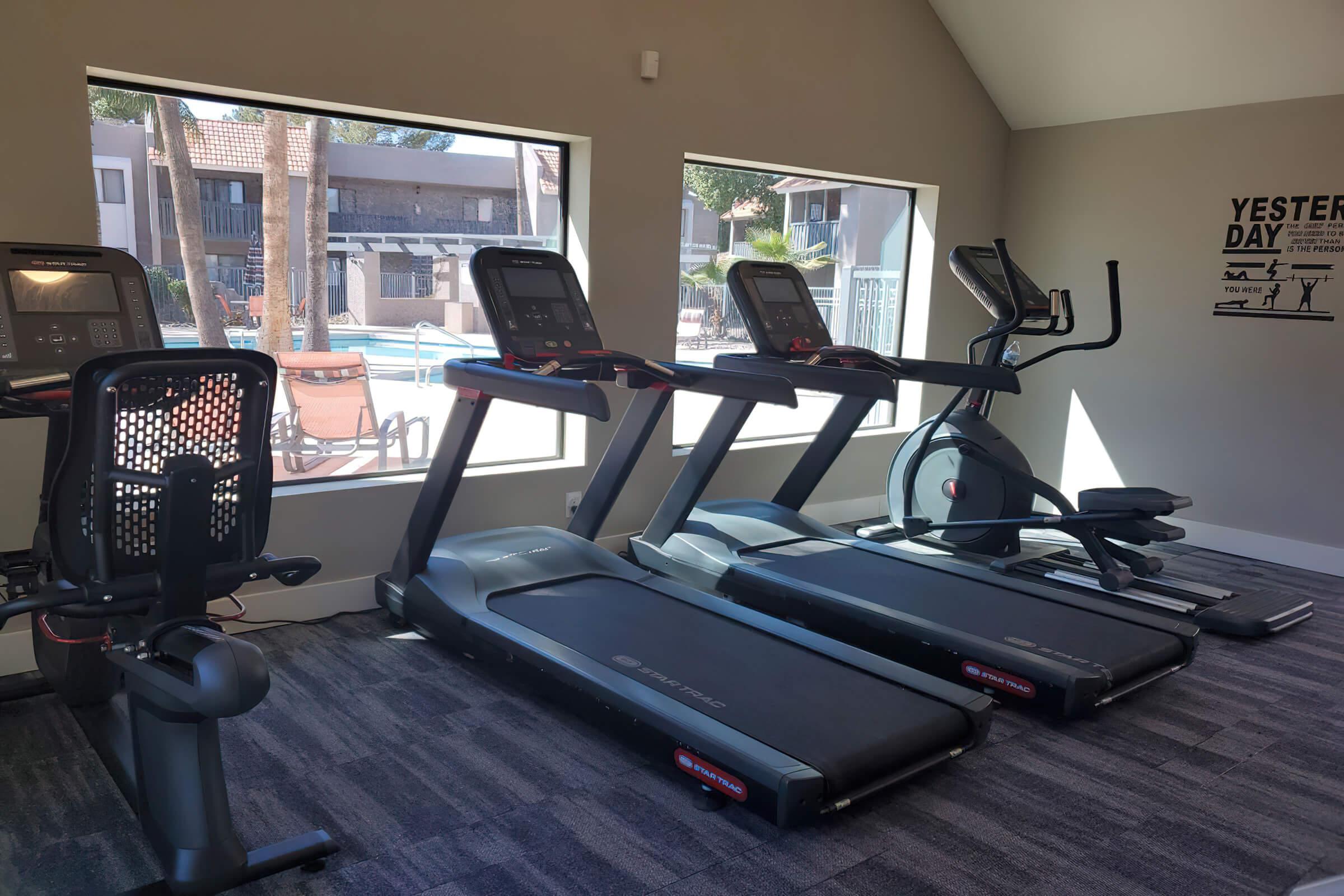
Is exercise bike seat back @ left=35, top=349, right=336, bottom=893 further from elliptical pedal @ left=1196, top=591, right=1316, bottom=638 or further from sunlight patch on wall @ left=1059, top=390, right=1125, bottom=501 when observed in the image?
sunlight patch on wall @ left=1059, top=390, right=1125, bottom=501

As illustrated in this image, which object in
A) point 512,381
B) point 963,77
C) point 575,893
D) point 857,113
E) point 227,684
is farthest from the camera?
point 963,77

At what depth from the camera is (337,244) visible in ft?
13.4

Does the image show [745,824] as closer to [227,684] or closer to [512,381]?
[227,684]

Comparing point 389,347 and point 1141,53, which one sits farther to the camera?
point 1141,53

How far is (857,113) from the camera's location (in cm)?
549

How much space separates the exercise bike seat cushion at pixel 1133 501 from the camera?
4254mm

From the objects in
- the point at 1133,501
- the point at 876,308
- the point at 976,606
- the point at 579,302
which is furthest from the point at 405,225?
the point at 1133,501

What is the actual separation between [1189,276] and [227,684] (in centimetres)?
552

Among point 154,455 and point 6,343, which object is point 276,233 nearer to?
point 6,343

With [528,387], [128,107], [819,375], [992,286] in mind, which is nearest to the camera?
[528,387]

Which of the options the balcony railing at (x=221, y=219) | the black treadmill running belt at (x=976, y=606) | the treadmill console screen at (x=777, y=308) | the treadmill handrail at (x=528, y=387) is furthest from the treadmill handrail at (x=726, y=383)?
the balcony railing at (x=221, y=219)

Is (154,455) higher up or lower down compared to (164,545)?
higher up

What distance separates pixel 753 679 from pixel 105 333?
2.06 m

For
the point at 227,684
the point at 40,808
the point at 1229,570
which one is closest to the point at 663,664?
the point at 227,684
